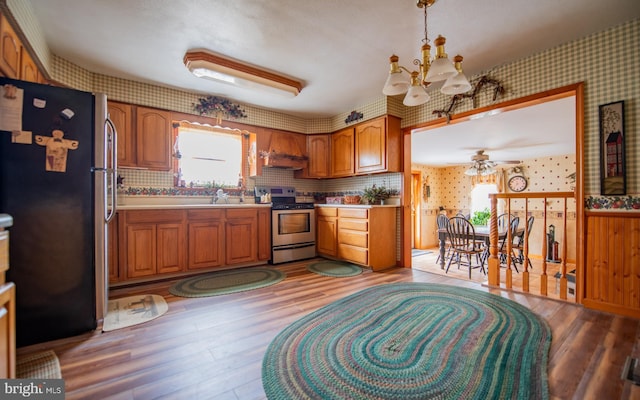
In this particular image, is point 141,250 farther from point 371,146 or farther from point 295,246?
point 371,146

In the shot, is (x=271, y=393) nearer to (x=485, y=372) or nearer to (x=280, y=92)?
(x=485, y=372)

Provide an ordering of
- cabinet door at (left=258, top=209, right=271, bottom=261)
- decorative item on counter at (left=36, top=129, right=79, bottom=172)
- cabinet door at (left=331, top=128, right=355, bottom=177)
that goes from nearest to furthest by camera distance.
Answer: decorative item on counter at (left=36, top=129, right=79, bottom=172), cabinet door at (left=258, top=209, right=271, bottom=261), cabinet door at (left=331, top=128, right=355, bottom=177)

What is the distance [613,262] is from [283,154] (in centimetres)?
400

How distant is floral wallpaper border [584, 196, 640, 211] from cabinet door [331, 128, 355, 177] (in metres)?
2.77

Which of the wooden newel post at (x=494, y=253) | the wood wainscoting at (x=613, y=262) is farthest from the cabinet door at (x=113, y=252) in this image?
the wood wainscoting at (x=613, y=262)

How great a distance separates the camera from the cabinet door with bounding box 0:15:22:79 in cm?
175

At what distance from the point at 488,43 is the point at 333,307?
2.82m

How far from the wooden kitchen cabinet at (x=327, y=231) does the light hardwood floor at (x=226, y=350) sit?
1562 mm

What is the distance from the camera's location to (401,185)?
4098 mm

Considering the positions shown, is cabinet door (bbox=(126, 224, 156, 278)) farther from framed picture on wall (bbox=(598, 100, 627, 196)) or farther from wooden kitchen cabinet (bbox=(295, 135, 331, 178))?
framed picture on wall (bbox=(598, 100, 627, 196))

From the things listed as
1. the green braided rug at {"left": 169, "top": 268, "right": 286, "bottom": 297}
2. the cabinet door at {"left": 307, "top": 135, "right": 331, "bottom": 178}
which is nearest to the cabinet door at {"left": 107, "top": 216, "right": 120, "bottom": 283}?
the green braided rug at {"left": 169, "top": 268, "right": 286, "bottom": 297}

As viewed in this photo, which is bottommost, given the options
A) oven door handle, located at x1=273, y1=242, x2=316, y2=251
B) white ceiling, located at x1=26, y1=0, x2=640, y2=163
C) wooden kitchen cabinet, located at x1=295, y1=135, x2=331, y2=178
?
oven door handle, located at x1=273, y1=242, x2=316, y2=251

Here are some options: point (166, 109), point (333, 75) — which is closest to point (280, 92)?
point (333, 75)

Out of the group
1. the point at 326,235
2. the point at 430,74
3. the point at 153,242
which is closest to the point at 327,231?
the point at 326,235
